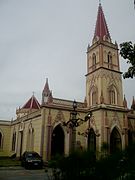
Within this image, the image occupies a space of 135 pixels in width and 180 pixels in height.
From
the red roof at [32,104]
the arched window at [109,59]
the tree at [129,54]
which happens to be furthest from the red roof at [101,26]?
the tree at [129,54]

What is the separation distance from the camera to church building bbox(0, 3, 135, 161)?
1227 inches

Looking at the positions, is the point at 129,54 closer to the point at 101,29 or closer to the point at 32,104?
the point at 101,29

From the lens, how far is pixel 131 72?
27.5ft

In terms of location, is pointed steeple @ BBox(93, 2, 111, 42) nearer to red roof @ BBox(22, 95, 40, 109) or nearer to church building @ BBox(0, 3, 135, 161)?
church building @ BBox(0, 3, 135, 161)

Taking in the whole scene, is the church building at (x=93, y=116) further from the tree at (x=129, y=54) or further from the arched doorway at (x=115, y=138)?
the tree at (x=129, y=54)

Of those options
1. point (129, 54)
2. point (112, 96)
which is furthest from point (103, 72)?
point (129, 54)

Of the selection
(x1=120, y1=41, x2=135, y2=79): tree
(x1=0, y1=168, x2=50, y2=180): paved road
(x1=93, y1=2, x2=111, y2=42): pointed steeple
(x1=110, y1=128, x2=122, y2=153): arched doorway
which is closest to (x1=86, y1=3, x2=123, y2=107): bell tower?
(x1=93, y1=2, x2=111, y2=42): pointed steeple

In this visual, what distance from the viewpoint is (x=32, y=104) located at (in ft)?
163

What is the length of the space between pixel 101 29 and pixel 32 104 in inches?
860

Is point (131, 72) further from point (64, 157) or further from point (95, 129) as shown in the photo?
point (95, 129)

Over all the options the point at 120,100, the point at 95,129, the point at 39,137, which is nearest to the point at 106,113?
the point at 95,129

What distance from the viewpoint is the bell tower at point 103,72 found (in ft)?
115

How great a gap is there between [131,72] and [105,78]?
27.3 metres

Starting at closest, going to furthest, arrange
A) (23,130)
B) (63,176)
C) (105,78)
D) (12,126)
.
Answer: (63,176) → (105,78) → (23,130) → (12,126)
